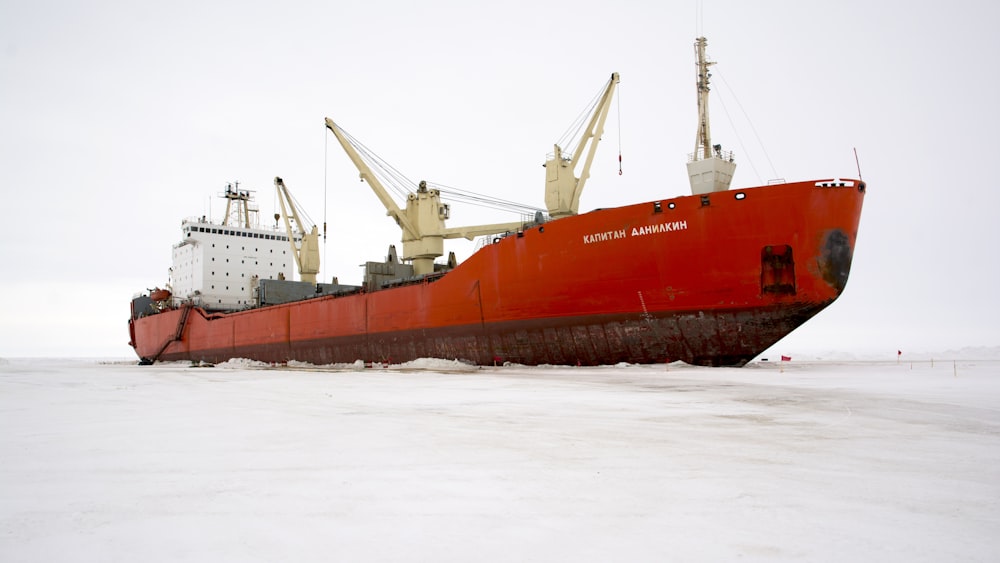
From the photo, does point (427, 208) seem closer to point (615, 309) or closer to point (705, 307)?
point (615, 309)

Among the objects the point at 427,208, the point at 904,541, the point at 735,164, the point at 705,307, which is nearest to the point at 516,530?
the point at 904,541

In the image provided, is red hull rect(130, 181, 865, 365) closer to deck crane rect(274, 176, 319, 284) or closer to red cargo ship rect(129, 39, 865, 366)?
red cargo ship rect(129, 39, 865, 366)

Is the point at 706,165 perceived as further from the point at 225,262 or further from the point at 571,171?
the point at 225,262

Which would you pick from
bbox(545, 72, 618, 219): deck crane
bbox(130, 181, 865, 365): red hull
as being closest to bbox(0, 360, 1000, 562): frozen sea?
bbox(130, 181, 865, 365): red hull

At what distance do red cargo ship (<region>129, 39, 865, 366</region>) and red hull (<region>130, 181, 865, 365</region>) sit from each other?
32mm

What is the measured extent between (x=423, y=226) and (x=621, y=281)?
1199 centimetres

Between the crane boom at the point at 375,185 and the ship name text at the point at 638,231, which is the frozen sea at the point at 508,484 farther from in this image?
the crane boom at the point at 375,185

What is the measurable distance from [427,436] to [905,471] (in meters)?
3.50

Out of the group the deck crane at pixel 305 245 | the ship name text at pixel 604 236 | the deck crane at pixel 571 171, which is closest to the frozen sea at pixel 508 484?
the ship name text at pixel 604 236

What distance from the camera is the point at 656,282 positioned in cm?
1505

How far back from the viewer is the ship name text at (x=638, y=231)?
49.0 ft

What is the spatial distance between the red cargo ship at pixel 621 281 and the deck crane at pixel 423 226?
65mm

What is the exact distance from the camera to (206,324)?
109 feet

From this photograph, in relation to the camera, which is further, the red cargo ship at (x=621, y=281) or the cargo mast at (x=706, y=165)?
the cargo mast at (x=706, y=165)
